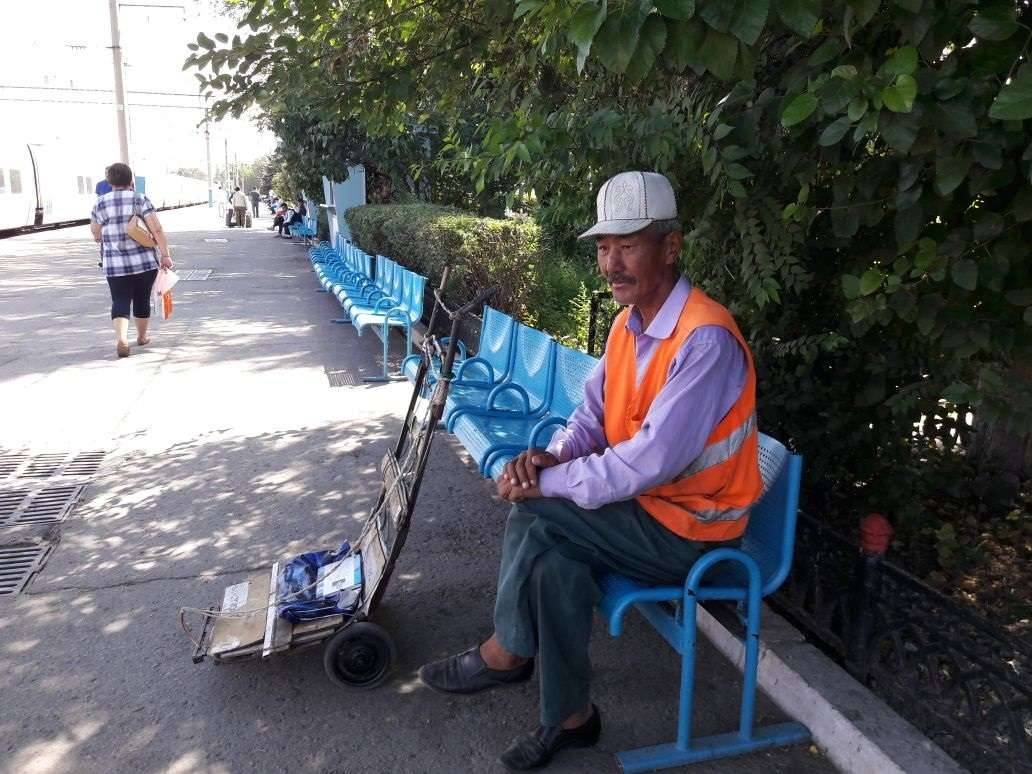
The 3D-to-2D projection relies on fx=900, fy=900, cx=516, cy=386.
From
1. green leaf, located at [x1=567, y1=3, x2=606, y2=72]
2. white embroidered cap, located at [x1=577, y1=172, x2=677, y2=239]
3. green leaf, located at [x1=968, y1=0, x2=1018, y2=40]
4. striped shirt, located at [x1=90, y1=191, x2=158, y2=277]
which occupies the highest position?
green leaf, located at [x1=968, y1=0, x2=1018, y2=40]

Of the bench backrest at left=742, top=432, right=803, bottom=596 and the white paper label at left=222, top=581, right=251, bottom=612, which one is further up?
the bench backrest at left=742, top=432, right=803, bottom=596

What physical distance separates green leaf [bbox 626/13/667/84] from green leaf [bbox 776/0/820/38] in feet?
0.80

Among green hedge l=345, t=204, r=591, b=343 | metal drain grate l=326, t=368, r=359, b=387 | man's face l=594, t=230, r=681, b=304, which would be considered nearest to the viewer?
man's face l=594, t=230, r=681, b=304

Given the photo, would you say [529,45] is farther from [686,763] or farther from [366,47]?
[686,763]

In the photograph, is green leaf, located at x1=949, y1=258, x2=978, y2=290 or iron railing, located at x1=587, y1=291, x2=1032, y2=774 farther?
iron railing, located at x1=587, y1=291, x2=1032, y2=774

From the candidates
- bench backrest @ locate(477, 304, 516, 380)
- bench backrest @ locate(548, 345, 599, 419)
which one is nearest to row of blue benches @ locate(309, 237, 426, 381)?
bench backrest @ locate(477, 304, 516, 380)

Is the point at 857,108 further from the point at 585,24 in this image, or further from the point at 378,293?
the point at 378,293

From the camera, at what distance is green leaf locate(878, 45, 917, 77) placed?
1958 mm

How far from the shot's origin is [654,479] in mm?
2582

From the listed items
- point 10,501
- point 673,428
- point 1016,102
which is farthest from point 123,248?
point 1016,102

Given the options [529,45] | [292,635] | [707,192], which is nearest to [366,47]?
[529,45]

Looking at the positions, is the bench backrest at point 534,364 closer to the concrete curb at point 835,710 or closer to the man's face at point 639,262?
the concrete curb at point 835,710

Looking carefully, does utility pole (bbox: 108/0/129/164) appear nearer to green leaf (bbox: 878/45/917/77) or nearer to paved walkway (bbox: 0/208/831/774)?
paved walkway (bbox: 0/208/831/774)

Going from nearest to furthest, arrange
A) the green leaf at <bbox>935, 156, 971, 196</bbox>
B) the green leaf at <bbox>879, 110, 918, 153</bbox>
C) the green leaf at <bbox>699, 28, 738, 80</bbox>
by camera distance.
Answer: the green leaf at <bbox>699, 28, 738, 80</bbox>, the green leaf at <bbox>879, 110, 918, 153</bbox>, the green leaf at <bbox>935, 156, 971, 196</bbox>
